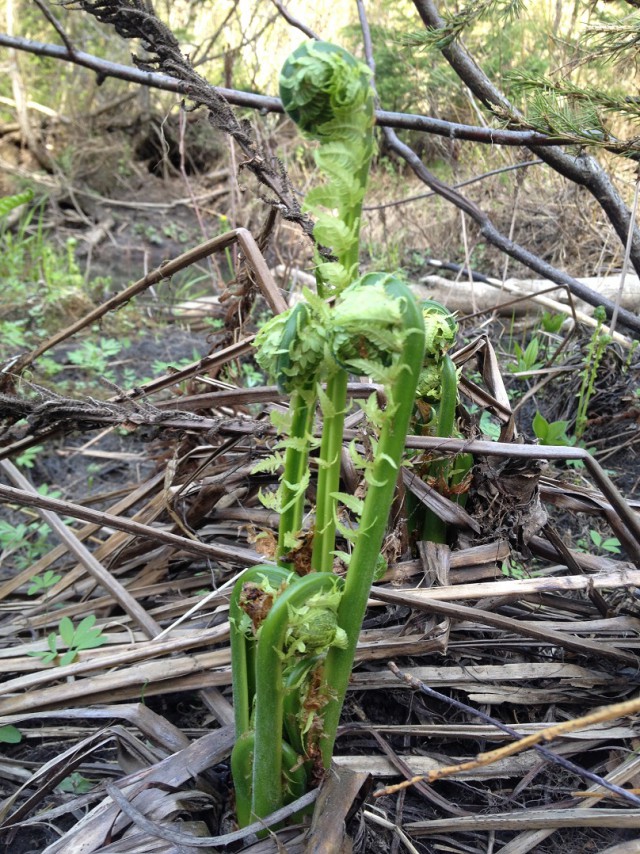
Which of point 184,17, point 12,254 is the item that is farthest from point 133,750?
point 184,17

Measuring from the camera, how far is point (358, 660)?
1.11 metres

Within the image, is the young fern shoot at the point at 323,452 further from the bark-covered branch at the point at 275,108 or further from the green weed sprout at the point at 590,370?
the green weed sprout at the point at 590,370

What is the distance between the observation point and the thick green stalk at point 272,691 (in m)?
0.72

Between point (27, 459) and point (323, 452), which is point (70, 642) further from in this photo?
point (27, 459)

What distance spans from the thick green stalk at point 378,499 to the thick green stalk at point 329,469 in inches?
2.2

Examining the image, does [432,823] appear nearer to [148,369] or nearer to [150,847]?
[150,847]

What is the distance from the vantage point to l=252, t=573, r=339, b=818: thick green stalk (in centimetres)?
72

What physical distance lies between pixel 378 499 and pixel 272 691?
25 cm

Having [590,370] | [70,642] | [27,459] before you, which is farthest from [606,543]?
[27,459]

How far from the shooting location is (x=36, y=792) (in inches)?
38.9

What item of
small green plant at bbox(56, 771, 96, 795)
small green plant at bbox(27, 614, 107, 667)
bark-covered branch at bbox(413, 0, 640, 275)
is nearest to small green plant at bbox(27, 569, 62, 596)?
small green plant at bbox(27, 614, 107, 667)

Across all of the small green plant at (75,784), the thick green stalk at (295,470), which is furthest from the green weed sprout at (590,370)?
the small green plant at (75,784)

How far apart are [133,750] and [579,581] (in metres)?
0.75

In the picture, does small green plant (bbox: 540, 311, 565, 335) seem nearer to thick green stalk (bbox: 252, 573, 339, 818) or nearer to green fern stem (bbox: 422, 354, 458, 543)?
green fern stem (bbox: 422, 354, 458, 543)
